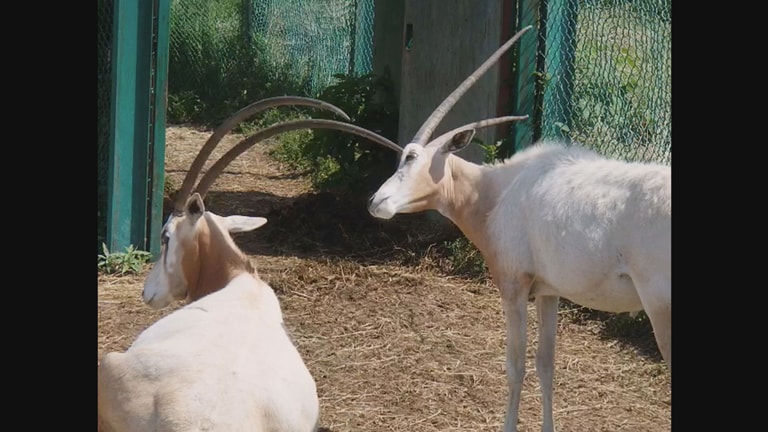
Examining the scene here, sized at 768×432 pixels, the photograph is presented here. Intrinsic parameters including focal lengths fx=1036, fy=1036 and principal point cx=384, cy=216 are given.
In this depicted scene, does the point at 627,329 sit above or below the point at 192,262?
below

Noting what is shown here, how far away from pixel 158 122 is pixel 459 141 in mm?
3420

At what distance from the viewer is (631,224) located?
4441 mm

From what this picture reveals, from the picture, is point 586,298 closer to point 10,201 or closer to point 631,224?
point 631,224

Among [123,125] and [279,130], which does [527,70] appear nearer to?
[123,125]

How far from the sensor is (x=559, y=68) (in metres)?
7.77

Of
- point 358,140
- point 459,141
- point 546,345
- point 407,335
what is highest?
point 459,141

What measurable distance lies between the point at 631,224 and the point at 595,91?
323cm

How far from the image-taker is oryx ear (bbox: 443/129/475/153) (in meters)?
5.47

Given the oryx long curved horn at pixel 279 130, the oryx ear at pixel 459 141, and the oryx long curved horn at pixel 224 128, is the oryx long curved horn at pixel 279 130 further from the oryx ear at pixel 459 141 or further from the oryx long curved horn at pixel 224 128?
the oryx ear at pixel 459 141

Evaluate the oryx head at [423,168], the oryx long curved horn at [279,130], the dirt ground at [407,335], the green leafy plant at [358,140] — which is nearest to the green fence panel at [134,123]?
the dirt ground at [407,335]

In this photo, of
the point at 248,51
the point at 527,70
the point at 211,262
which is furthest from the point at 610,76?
the point at 248,51

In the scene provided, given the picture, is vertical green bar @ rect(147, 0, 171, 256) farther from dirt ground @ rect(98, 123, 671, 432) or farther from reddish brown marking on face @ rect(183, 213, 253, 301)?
reddish brown marking on face @ rect(183, 213, 253, 301)
